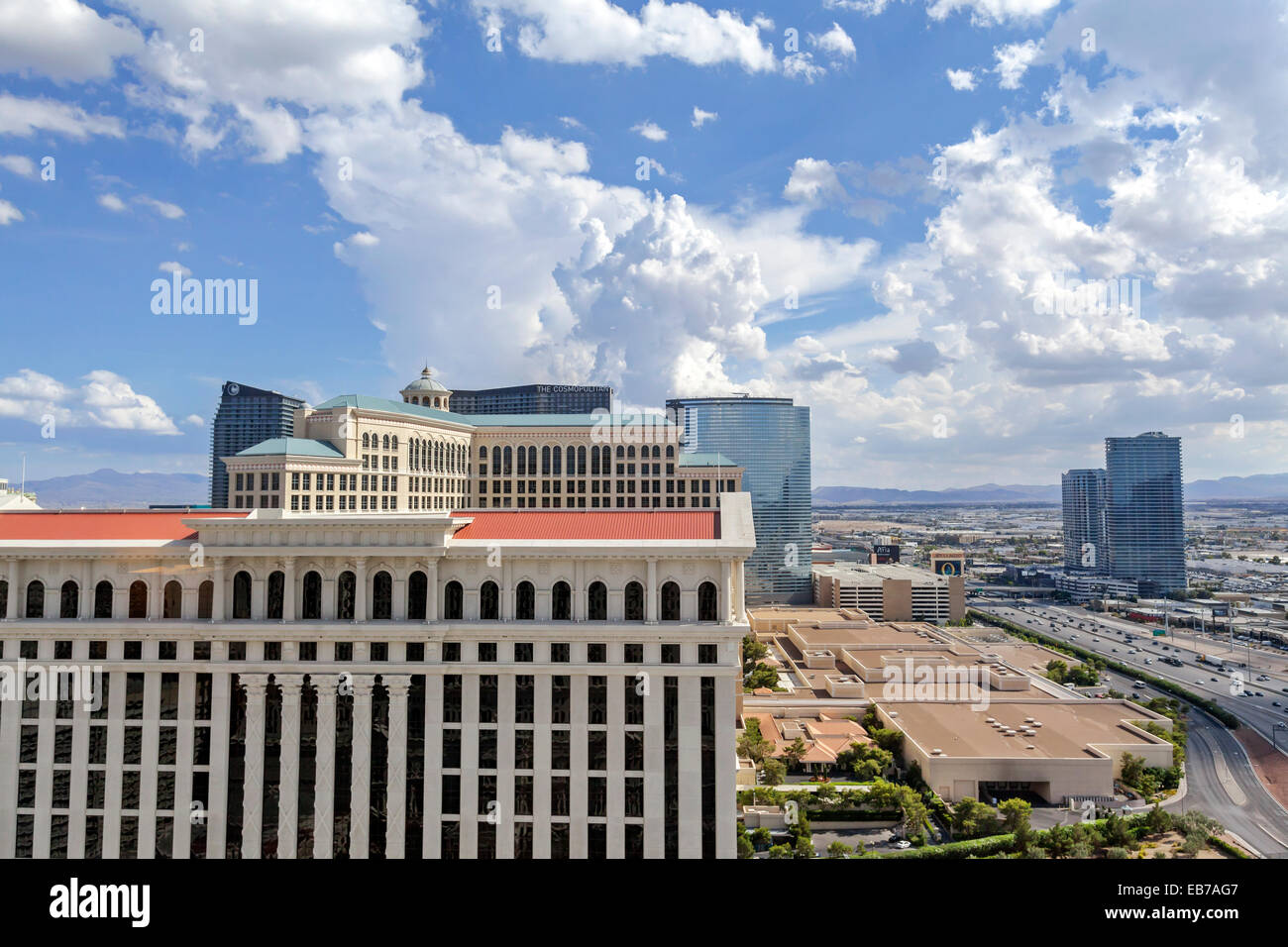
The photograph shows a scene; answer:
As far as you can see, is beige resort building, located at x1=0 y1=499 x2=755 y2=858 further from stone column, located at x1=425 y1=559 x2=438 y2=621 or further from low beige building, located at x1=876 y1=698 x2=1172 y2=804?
low beige building, located at x1=876 y1=698 x2=1172 y2=804

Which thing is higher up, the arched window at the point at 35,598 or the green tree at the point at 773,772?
the arched window at the point at 35,598

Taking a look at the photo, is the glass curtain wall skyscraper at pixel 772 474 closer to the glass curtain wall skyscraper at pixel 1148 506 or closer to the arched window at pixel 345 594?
the glass curtain wall skyscraper at pixel 1148 506

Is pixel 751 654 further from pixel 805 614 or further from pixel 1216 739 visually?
pixel 1216 739

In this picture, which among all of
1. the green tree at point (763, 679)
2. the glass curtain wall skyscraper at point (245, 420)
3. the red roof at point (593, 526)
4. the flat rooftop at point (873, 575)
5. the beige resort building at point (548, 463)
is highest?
the glass curtain wall skyscraper at point (245, 420)

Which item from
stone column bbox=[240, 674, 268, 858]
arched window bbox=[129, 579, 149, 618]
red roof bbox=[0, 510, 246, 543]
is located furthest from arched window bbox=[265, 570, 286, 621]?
arched window bbox=[129, 579, 149, 618]

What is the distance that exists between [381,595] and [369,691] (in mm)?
3578

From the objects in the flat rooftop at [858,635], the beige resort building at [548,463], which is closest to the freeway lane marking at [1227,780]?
the flat rooftop at [858,635]

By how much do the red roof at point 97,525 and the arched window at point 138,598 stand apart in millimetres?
1841

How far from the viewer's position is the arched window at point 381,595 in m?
28.6

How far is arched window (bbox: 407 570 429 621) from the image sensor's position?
28.5m

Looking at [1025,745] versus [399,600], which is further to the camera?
[1025,745]

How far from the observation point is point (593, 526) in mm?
29609

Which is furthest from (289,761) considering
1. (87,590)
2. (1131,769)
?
(1131,769)

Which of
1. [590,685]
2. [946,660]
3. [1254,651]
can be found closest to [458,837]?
[590,685]
